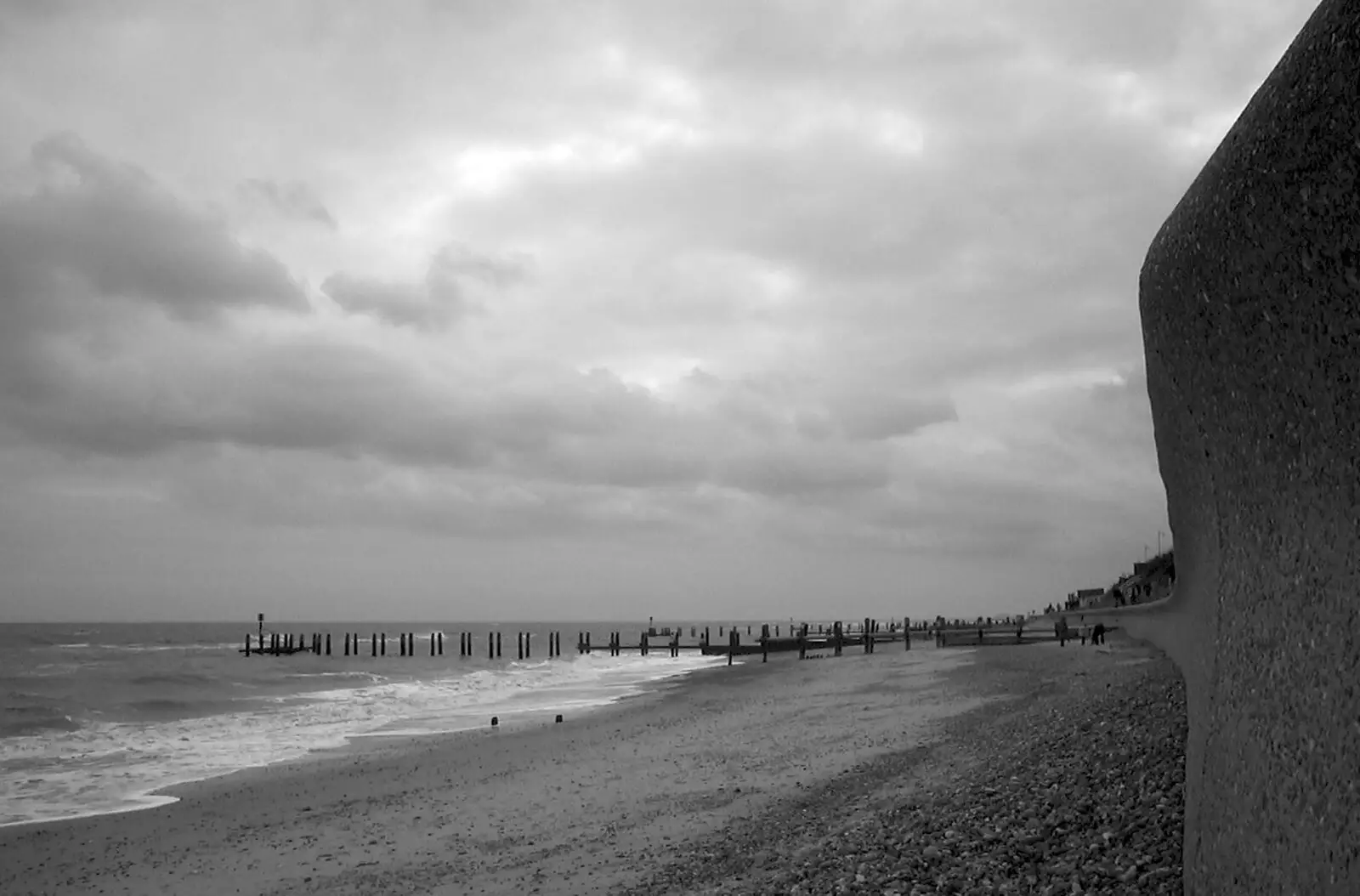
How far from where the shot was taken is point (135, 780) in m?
18.9

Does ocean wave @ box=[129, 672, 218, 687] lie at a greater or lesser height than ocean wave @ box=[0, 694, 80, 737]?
lesser

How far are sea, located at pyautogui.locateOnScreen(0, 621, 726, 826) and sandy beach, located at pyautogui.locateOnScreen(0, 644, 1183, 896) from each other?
2.45 m

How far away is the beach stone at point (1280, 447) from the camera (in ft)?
9.66

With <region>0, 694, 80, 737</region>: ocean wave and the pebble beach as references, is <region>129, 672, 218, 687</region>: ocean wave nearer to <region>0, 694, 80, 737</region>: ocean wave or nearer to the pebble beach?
<region>0, 694, 80, 737</region>: ocean wave

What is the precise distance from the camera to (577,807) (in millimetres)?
13141

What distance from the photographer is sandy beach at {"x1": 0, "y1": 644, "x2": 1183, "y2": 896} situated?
378 inches

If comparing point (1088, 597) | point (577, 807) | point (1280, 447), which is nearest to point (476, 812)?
point (577, 807)

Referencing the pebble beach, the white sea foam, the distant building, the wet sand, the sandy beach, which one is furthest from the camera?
the distant building

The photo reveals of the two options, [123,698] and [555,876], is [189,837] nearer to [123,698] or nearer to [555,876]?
[555,876]

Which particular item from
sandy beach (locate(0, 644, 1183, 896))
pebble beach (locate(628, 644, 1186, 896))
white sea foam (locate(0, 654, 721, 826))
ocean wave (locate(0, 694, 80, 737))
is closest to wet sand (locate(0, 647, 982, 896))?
sandy beach (locate(0, 644, 1183, 896))

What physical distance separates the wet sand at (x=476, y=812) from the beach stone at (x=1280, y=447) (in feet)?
20.9

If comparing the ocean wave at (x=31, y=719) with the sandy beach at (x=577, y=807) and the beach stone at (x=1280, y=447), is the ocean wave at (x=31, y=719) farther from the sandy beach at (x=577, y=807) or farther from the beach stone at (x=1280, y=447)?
the beach stone at (x=1280, y=447)

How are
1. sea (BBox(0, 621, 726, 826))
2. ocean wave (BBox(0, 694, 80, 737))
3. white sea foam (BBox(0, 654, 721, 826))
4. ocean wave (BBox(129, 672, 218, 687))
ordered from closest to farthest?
white sea foam (BBox(0, 654, 721, 826)), sea (BBox(0, 621, 726, 826)), ocean wave (BBox(0, 694, 80, 737)), ocean wave (BBox(129, 672, 218, 687))

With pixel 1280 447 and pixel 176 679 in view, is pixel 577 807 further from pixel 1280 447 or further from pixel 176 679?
pixel 176 679
